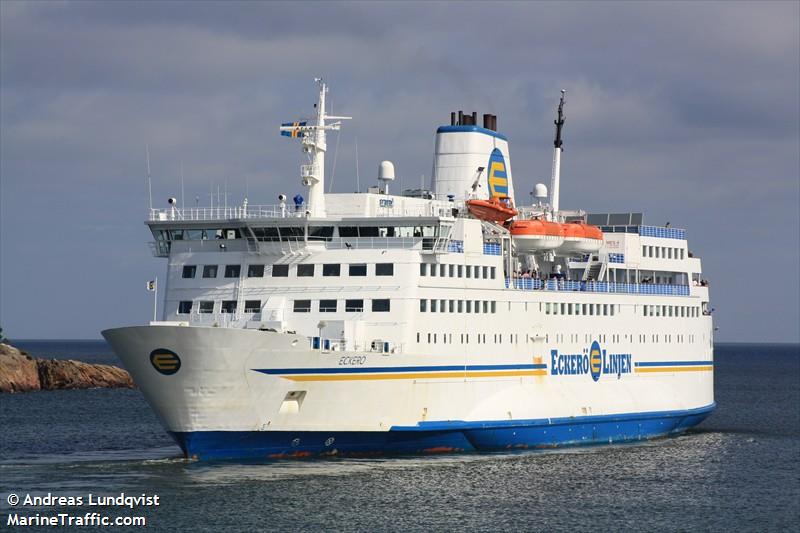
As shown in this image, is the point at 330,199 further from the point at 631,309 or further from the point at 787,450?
the point at 787,450

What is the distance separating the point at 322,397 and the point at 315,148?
8.21 meters

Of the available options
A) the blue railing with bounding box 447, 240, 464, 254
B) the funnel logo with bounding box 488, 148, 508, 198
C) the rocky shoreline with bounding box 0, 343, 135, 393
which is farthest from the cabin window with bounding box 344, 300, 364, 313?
the rocky shoreline with bounding box 0, 343, 135, 393

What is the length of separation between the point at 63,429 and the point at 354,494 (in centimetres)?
2298

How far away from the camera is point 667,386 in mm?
47938

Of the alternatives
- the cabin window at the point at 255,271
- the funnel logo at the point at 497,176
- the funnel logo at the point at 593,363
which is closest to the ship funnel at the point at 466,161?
the funnel logo at the point at 497,176

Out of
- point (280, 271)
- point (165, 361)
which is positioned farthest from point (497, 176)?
point (165, 361)

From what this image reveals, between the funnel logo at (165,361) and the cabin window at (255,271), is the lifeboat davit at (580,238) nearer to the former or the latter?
the cabin window at (255,271)

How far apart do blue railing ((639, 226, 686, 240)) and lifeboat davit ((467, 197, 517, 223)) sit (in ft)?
27.9

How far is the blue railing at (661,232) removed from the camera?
48250mm

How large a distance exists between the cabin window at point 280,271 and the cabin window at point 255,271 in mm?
374

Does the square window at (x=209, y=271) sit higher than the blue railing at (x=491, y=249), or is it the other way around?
the blue railing at (x=491, y=249)

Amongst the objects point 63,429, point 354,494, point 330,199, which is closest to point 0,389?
point 63,429

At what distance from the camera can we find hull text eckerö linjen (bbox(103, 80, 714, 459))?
112 ft

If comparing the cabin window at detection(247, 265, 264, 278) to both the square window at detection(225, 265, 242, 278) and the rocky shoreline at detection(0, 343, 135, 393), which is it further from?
the rocky shoreline at detection(0, 343, 135, 393)
